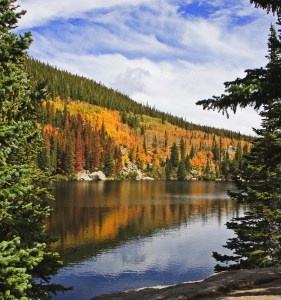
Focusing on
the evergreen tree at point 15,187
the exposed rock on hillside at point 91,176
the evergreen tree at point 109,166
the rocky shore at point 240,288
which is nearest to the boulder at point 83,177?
the exposed rock on hillside at point 91,176

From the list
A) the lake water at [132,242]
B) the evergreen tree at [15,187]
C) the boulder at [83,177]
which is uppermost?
the evergreen tree at [15,187]

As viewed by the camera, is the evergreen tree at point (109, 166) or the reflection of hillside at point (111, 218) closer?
the reflection of hillside at point (111, 218)

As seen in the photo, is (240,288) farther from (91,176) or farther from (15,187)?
(91,176)

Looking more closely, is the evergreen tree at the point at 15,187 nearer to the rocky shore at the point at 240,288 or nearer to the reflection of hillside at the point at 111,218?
the rocky shore at the point at 240,288

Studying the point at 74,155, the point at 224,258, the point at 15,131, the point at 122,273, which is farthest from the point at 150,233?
the point at 74,155

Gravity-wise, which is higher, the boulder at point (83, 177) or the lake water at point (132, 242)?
the boulder at point (83, 177)

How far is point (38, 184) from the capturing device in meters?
19.5

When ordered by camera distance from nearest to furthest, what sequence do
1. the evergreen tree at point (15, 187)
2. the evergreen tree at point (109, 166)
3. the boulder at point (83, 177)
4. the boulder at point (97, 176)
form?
the evergreen tree at point (15, 187), the boulder at point (83, 177), the boulder at point (97, 176), the evergreen tree at point (109, 166)

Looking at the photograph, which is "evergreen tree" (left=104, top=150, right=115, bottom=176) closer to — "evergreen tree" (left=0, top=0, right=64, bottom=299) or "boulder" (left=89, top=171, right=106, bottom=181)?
"boulder" (left=89, top=171, right=106, bottom=181)

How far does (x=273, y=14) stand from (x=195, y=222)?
187ft

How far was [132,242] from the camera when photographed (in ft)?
164

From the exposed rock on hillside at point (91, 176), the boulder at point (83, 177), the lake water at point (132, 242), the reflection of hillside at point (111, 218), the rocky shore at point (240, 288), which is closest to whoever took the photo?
the rocky shore at point (240, 288)

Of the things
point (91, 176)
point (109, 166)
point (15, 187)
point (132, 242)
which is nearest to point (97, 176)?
point (91, 176)

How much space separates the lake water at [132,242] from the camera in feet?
120
